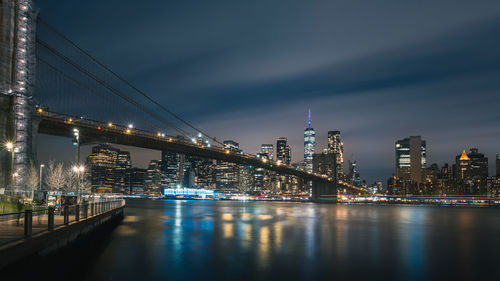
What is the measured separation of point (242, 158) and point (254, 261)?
76757mm

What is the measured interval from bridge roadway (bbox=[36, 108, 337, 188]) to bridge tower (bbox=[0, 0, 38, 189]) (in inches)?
207

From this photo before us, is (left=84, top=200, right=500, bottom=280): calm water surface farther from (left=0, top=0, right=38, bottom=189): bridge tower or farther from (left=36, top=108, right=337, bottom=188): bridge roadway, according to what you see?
(left=36, top=108, right=337, bottom=188): bridge roadway

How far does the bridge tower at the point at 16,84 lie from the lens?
36.1 meters

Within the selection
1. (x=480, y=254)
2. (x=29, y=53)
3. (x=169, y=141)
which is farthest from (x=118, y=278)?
(x=169, y=141)

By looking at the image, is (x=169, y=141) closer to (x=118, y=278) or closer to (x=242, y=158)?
(x=242, y=158)

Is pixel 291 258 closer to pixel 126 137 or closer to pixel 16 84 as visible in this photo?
pixel 16 84

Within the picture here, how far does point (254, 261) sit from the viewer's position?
18.7 meters

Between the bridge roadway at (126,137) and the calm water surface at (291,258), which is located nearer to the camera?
the calm water surface at (291,258)

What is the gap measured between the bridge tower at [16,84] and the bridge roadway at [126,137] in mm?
5262

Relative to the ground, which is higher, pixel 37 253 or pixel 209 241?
pixel 37 253

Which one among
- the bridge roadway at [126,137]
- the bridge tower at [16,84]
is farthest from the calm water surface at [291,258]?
the bridge roadway at [126,137]

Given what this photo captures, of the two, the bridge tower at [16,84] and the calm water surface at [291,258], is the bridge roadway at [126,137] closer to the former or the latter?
the bridge tower at [16,84]

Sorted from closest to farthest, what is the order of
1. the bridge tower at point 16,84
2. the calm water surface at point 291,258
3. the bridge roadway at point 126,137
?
the calm water surface at point 291,258 → the bridge tower at point 16,84 → the bridge roadway at point 126,137

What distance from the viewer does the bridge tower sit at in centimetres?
3609
